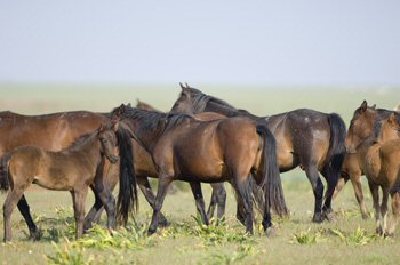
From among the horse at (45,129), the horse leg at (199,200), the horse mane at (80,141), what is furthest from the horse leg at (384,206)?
the horse mane at (80,141)

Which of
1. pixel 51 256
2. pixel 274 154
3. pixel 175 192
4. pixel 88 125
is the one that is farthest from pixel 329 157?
pixel 175 192

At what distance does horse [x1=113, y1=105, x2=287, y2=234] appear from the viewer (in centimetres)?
1090

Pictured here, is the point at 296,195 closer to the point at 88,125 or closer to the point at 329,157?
the point at 329,157

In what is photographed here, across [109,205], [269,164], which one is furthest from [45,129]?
[269,164]

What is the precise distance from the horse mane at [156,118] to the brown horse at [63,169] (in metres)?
0.93

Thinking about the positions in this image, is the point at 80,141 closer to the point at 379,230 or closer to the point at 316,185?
the point at 379,230

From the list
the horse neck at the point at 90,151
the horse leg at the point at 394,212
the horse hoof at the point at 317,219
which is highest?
the horse neck at the point at 90,151

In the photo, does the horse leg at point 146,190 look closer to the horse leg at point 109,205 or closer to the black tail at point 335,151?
the horse leg at point 109,205

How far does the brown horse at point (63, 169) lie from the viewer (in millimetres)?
10141

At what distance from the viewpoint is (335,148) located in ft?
45.5

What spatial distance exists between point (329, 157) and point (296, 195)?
6.48 meters

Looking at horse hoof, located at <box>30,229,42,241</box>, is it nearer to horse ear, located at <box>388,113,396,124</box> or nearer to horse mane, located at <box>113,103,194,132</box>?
horse mane, located at <box>113,103,194,132</box>

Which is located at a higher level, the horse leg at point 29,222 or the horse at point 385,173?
the horse at point 385,173

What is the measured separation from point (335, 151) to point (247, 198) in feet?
11.4
